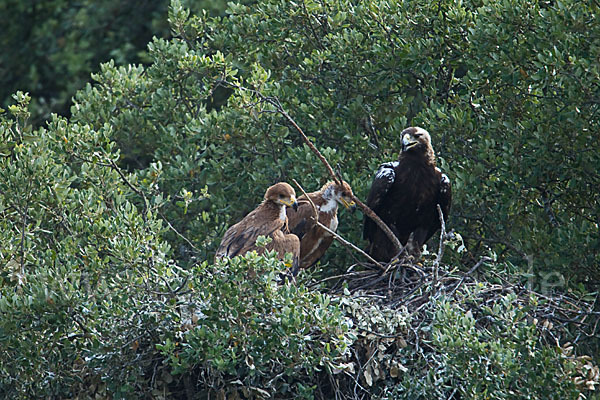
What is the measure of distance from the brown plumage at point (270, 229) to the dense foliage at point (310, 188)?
310 mm

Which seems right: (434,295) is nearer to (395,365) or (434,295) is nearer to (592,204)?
(395,365)

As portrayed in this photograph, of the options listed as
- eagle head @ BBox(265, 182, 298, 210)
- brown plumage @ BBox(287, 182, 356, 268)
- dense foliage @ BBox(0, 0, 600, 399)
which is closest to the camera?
dense foliage @ BBox(0, 0, 600, 399)

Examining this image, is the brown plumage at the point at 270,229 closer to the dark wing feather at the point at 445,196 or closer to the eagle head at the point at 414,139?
the eagle head at the point at 414,139

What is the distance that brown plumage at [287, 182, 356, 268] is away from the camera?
7.28m

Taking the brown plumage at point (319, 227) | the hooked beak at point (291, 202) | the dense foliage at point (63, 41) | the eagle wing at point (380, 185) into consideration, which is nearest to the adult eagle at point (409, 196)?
the eagle wing at point (380, 185)

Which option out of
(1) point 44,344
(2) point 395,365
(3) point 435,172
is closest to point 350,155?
(3) point 435,172

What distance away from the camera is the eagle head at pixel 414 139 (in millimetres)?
7062

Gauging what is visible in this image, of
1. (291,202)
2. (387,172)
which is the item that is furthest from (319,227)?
(387,172)

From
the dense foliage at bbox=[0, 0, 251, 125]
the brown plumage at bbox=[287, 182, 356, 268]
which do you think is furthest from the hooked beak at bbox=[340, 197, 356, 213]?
the dense foliage at bbox=[0, 0, 251, 125]

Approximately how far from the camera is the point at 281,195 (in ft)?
22.9

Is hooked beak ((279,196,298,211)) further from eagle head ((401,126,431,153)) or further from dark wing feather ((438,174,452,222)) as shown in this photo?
dark wing feather ((438,174,452,222))

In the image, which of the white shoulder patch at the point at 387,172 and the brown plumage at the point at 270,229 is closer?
the brown plumage at the point at 270,229

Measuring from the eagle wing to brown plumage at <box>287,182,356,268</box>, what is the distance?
177mm

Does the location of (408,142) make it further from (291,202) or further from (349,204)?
(291,202)
